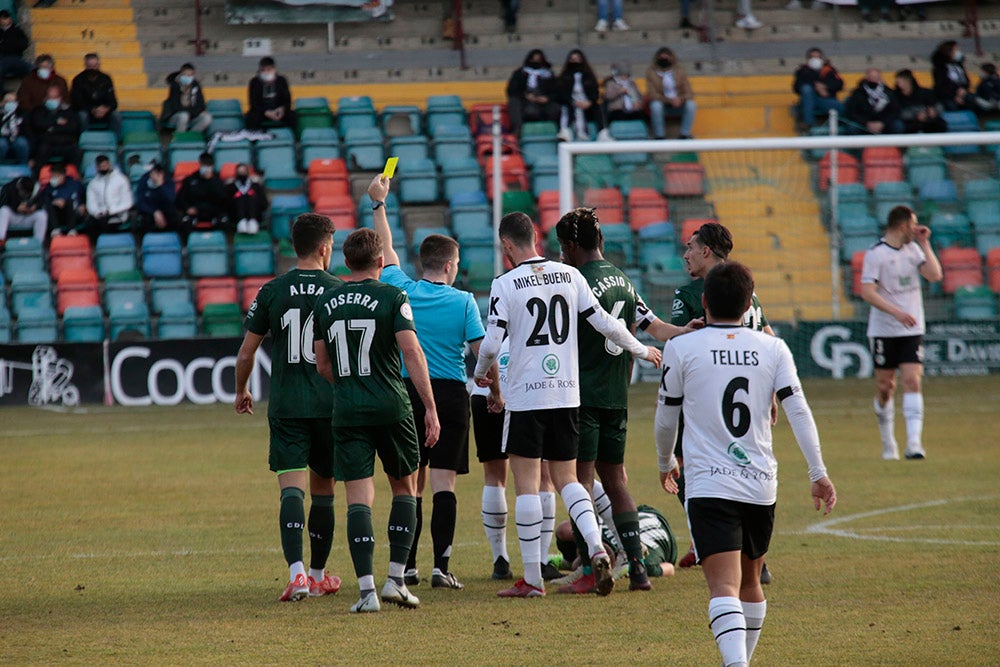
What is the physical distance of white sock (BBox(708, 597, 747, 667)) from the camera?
555cm

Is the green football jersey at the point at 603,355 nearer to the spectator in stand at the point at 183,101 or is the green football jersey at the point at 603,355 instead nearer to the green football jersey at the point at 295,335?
the green football jersey at the point at 295,335

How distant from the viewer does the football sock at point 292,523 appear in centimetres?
795

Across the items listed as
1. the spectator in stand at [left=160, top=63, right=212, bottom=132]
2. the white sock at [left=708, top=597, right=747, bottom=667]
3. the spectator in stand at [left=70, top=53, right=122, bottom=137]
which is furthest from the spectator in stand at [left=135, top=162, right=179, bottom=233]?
the white sock at [left=708, top=597, right=747, bottom=667]

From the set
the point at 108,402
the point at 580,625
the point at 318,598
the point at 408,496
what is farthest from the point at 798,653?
the point at 108,402

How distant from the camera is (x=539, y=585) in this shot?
794 cm

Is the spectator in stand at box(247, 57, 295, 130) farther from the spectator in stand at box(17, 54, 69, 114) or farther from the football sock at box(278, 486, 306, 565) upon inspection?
the football sock at box(278, 486, 306, 565)

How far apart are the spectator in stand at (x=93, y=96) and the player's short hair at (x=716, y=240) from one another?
18.4 metres

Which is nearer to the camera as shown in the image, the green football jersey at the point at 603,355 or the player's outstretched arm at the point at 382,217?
the green football jersey at the point at 603,355

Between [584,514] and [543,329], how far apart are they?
107 centimetres

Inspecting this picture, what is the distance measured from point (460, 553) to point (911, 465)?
5.84 meters

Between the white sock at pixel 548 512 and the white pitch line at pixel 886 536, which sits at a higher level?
the white sock at pixel 548 512

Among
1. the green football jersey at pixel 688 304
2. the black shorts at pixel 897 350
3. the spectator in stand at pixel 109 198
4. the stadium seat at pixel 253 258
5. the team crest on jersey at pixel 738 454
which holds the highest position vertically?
the spectator in stand at pixel 109 198

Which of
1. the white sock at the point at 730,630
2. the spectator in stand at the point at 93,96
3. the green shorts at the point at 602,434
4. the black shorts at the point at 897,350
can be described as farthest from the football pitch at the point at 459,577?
the spectator in stand at the point at 93,96

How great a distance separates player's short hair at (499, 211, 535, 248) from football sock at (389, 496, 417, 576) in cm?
159
